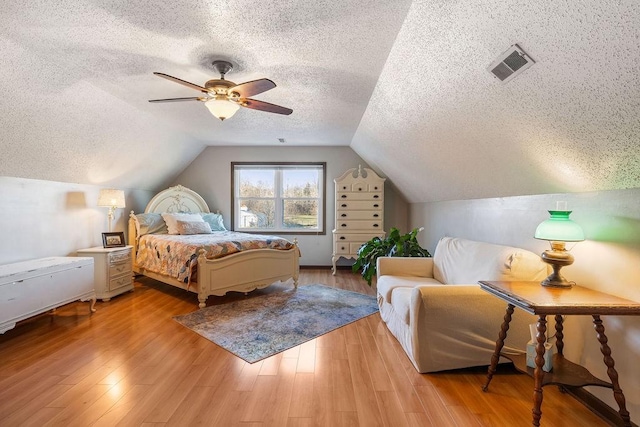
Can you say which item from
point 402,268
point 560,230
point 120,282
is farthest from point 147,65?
point 560,230

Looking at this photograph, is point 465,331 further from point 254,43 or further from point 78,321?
point 78,321

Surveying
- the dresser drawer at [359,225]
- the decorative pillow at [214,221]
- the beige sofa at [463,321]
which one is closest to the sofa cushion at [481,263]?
the beige sofa at [463,321]

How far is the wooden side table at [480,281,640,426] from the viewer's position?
5.06 feet

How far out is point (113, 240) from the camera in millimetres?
4074

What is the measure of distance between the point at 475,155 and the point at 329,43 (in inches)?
58.5

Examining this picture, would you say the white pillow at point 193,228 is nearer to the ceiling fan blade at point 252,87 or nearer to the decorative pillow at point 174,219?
the decorative pillow at point 174,219

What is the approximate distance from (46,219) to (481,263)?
14.5 feet

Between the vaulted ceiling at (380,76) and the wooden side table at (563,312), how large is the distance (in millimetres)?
647

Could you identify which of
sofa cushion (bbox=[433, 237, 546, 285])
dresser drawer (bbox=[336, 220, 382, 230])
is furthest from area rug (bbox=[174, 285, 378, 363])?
dresser drawer (bbox=[336, 220, 382, 230])

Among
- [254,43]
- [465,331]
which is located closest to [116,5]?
[254,43]

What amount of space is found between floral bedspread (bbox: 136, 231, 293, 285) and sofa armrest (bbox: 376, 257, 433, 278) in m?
1.48

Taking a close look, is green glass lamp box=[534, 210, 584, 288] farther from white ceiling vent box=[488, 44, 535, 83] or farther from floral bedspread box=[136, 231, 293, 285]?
floral bedspread box=[136, 231, 293, 285]

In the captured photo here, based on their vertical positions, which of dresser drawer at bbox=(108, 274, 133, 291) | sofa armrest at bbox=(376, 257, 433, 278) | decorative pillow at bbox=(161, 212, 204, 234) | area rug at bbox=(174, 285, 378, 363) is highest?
decorative pillow at bbox=(161, 212, 204, 234)

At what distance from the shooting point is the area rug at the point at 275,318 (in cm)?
264
